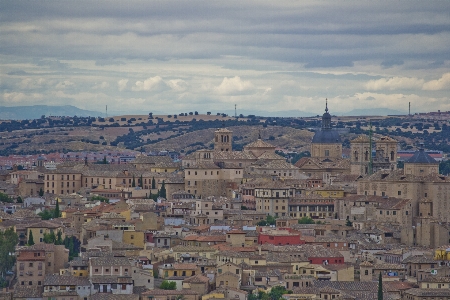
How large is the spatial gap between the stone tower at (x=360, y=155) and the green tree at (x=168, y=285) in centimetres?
5479

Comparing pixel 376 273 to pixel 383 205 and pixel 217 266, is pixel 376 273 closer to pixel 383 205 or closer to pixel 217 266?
pixel 217 266

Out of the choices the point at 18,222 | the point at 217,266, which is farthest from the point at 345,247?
the point at 18,222

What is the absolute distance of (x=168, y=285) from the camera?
73625 millimetres

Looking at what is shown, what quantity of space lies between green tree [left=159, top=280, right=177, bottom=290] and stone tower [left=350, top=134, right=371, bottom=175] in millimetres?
54793

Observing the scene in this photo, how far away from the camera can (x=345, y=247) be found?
88.8 m

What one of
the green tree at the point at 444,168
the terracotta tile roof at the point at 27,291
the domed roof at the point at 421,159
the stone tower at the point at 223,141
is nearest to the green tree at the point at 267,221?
the domed roof at the point at 421,159

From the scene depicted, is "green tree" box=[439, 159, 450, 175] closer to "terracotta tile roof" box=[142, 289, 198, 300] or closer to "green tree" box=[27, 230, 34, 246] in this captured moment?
"green tree" box=[27, 230, 34, 246]

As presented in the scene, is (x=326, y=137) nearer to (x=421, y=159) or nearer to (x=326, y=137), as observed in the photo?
(x=326, y=137)

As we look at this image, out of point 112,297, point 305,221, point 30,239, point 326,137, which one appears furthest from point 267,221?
point 326,137

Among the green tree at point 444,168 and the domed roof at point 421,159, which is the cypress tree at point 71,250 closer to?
the domed roof at point 421,159

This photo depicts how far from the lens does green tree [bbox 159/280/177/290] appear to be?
73444 millimetres

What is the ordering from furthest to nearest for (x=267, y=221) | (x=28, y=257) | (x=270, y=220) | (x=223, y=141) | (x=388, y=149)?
(x=223, y=141) < (x=388, y=149) < (x=270, y=220) < (x=267, y=221) < (x=28, y=257)

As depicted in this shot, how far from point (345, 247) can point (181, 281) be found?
16483 mm

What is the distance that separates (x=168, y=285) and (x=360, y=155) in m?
57.0
